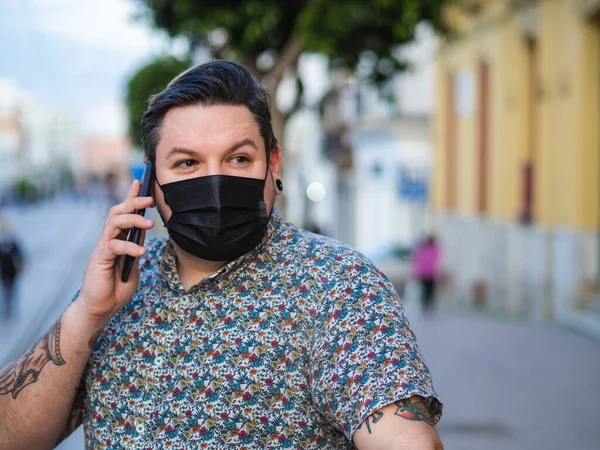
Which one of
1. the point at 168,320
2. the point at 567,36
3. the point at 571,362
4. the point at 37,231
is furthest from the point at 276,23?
the point at 37,231

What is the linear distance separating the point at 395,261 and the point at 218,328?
832 inches

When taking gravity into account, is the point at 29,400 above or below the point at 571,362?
above

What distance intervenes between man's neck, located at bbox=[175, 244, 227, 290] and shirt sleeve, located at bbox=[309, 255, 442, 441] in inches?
13.8

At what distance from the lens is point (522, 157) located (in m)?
19.9

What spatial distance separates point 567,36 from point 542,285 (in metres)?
4.51

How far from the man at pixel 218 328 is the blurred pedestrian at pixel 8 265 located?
1576 cm

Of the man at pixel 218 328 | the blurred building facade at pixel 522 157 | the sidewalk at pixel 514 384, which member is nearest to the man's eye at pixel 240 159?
the man at pixel 218 328

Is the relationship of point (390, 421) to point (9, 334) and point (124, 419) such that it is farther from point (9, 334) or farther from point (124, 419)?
point (9, 334)

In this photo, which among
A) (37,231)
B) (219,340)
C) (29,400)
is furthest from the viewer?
(37,231)

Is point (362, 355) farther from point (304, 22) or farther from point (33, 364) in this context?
point (304, 22)

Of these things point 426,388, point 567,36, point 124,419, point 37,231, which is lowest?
point 37,231

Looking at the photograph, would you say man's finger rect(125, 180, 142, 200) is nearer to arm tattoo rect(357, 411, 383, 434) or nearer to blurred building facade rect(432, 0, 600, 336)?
arm tattoo rect(357, 411, 383, 434)

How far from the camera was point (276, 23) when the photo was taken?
1458cm

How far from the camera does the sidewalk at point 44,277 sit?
51.8ft
